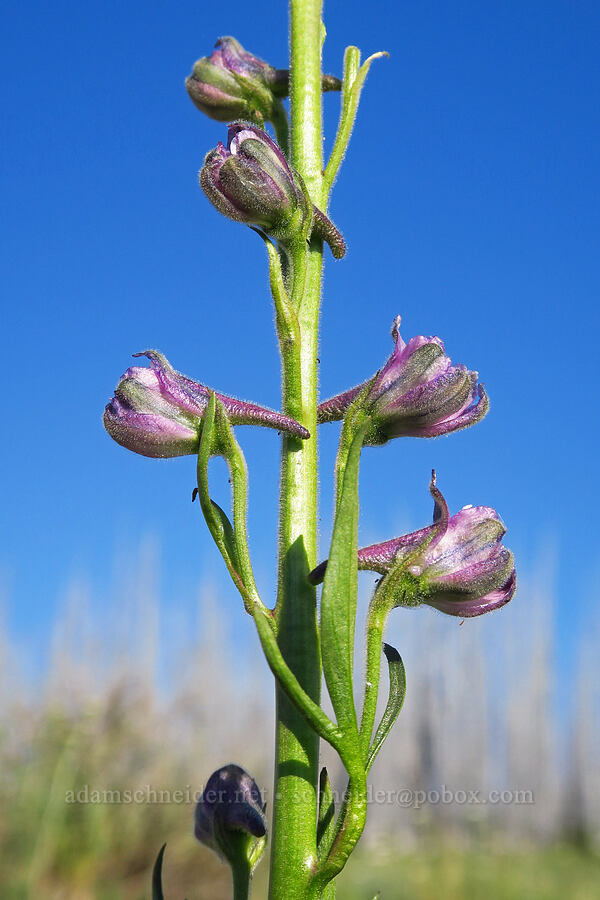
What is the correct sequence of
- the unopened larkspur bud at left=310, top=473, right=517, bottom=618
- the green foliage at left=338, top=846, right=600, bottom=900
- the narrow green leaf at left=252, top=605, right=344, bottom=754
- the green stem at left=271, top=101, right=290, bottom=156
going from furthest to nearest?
1. the green foliage at left=338, top=846, right=600, bottom=900
2. the green stem at left=271, top=101, right=290, bottom=156
3. the unopened larkspur bud at left=310, top=473, right=517, bottom=618
4. the narrow green leaf at left=252, top=605, right=344, bottom=754

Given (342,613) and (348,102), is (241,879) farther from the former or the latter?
(348,102)

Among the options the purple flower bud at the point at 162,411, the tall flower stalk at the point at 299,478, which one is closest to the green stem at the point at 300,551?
the tall flower stalk at the point at 299,478

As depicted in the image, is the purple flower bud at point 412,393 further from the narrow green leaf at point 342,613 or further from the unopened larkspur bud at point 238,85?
the unopened larkspur bud at point 238,85

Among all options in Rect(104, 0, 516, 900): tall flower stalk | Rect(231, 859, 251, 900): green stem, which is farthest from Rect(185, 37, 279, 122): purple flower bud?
Rect(231, 859, 251, 900): green stem

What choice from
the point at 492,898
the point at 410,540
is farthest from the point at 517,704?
the point at 410,540

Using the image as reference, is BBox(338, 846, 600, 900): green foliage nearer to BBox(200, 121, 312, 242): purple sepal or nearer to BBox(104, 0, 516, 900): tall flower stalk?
BBox(104, 0, 516, 900): tall flower stalk

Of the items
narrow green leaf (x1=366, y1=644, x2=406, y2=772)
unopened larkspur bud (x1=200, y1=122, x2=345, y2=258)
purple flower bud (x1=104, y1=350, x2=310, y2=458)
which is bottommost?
narrow green leaf (x1=366, y1=644, x2=406, y2=772)
